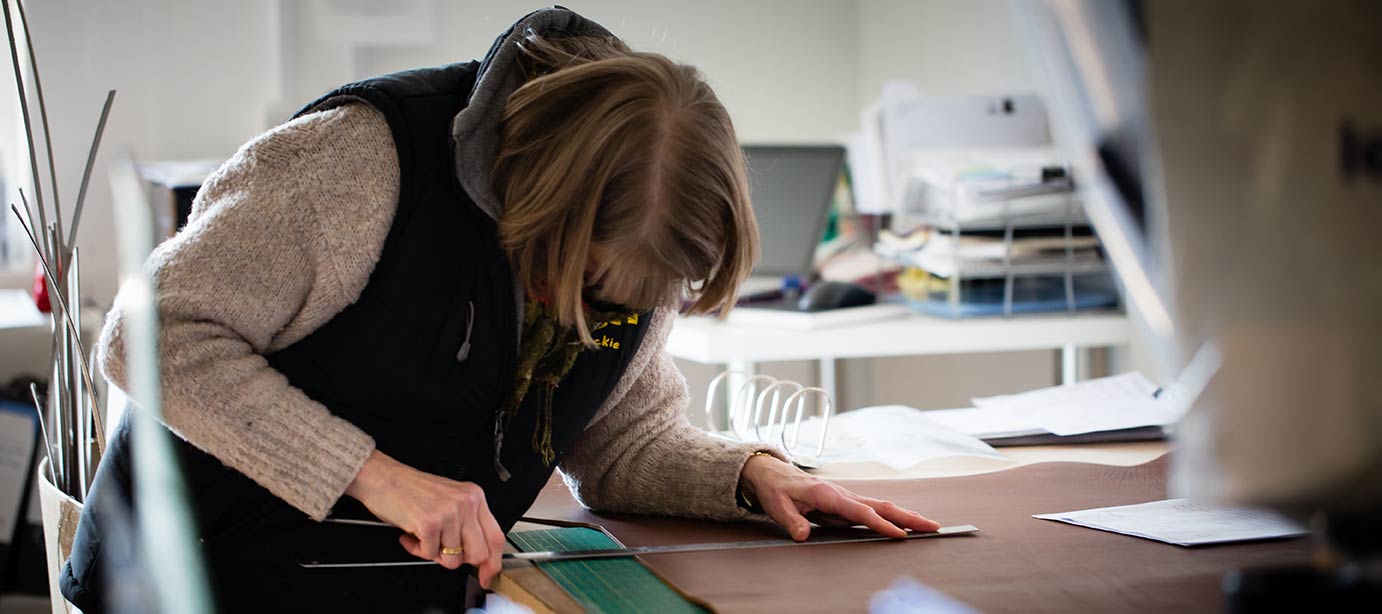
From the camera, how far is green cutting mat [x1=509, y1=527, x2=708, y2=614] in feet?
2.65

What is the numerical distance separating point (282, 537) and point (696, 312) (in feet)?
1.24

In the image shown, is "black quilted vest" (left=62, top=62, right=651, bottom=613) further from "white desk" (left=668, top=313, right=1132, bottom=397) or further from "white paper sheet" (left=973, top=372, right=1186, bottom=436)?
"white desk" (left=668, top=313, right=1132, bottom=397)

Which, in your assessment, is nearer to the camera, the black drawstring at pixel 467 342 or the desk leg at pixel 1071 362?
the black drawstring at pixel 467 342

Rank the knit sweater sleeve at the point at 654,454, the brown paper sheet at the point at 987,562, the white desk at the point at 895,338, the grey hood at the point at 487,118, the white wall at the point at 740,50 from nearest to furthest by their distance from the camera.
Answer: the brown paper sheet at the point at 987,562 < the grey hood at the point at 487,118 < the knit sweater sleeve at the point at 654,454 < the white desk at the point at 895,338 < the white wall at the point at 740,50

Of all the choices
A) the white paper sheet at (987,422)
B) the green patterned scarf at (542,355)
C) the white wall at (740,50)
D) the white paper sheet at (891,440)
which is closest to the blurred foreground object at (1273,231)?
the green patterned scarf at (542,355)

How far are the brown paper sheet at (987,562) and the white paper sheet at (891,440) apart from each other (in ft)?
0.63

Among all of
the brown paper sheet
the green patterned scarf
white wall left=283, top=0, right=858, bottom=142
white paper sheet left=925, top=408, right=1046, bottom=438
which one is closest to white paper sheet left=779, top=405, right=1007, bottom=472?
white paper sheet left=925, top=408, right=1046, bottom=438

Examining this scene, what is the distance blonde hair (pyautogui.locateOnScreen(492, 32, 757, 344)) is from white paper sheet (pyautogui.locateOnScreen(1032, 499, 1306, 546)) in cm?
38

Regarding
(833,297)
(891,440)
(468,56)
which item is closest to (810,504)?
(891,440)

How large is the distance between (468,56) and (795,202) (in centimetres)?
97

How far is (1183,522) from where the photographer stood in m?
1.00

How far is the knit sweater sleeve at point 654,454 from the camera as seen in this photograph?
1089 millimetres

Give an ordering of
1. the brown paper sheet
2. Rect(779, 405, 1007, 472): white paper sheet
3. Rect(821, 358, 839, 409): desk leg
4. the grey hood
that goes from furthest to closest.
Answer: Rect(821, 358, 839, 409): desk leg → Rect(779, 405, 1007, 472): white paper sheet → the grey hood → the brown paper sheet

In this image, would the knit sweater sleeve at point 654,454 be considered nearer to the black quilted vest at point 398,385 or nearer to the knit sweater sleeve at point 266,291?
the black quilted vest at point 398,385
